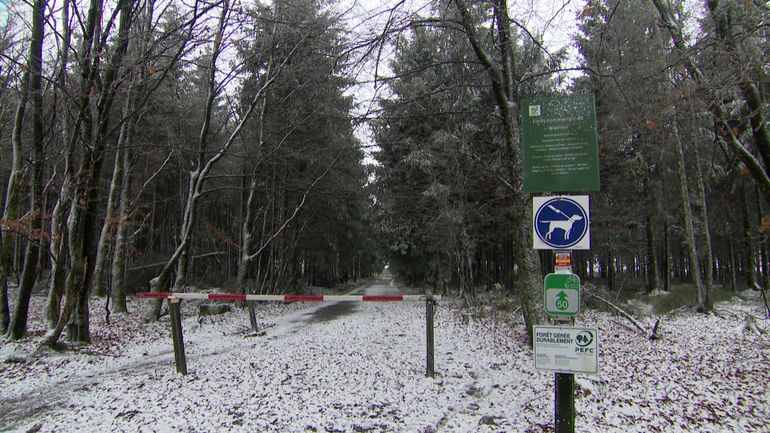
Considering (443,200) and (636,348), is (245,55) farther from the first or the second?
(636,348)

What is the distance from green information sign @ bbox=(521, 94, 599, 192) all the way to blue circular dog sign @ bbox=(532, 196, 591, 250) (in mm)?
146

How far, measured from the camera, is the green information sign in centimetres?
374

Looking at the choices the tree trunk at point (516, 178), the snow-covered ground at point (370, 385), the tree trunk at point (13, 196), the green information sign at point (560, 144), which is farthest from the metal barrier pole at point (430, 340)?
the tree trunk at point (13, 196)

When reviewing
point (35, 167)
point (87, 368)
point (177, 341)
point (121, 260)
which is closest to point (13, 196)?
point (35, 167)

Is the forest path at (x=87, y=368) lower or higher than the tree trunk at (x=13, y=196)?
lower

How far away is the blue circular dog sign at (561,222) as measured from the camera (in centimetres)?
357

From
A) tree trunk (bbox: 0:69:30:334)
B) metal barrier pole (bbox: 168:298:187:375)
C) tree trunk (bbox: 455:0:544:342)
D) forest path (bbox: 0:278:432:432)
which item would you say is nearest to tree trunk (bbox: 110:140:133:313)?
tree trunk (bbox: 0:69:30:334)

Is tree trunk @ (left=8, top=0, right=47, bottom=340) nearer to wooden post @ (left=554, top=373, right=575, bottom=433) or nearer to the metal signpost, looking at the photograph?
the metal signpost

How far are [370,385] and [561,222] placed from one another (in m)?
3.54

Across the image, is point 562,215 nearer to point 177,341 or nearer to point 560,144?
point 560,144

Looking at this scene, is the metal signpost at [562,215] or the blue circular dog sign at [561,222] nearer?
the metal signpost at [562,215]

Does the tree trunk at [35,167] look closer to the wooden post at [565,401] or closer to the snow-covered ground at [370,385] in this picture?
the snow-covered ground at [370,385]

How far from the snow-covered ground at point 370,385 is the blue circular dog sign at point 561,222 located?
6.94ft

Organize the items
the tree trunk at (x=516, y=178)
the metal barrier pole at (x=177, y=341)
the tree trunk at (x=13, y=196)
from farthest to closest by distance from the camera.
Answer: the tree trunk at (x=13, y=196)
the tree trunk at (x=516, y=178)
the metal barrier pole at (x=177, y=341)
